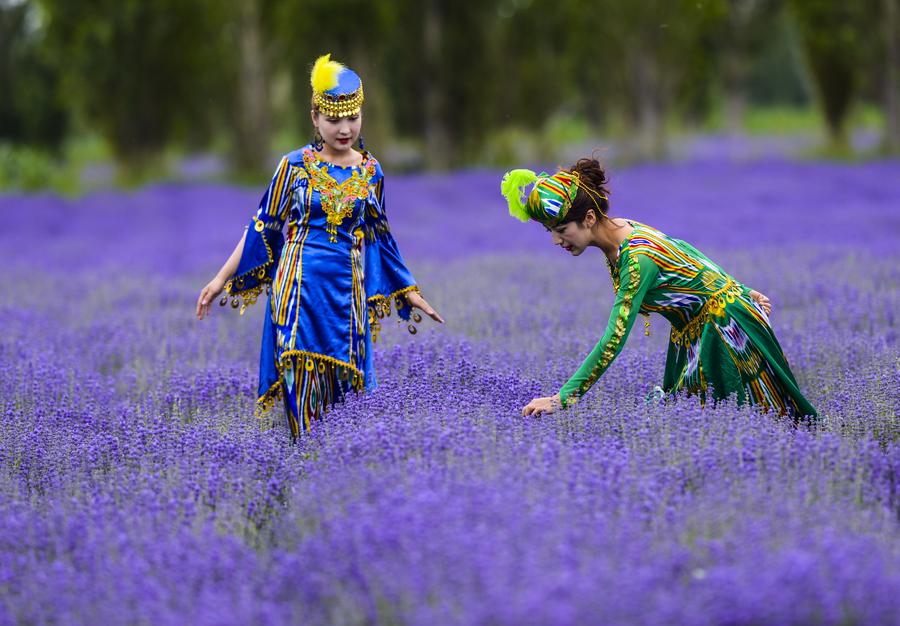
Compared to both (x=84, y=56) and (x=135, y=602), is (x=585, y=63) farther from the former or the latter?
(x=135, y=602)

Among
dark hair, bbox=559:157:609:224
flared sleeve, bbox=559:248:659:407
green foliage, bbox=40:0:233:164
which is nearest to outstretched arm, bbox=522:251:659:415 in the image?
flared sleeve, bbox=559:248:659:407

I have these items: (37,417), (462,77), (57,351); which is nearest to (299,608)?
(37,417)

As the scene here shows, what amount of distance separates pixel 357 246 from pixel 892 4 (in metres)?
19.0

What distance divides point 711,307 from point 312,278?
1.63 meters

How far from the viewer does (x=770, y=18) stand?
77.6 feet

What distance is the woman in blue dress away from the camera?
4.12 metres

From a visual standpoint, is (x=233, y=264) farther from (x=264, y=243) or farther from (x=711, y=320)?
(x=711, y=320)

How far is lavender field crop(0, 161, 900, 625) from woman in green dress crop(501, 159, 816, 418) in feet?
0.70

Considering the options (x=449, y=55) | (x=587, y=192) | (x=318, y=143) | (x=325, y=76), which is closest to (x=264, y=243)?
(x=318, y=143)

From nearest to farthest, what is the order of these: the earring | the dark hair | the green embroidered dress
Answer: the dark hair, the green embroidered dress, the earring

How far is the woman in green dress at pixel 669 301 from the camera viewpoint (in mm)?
3775

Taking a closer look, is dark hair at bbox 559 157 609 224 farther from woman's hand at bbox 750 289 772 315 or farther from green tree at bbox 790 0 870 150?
green tree at bbox 790 0 870 150

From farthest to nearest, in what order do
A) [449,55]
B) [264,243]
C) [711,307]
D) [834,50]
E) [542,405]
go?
[449,55]
[834,50]
[264,243]
[711,307]
[542,405]

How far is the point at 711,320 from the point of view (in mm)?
4074
